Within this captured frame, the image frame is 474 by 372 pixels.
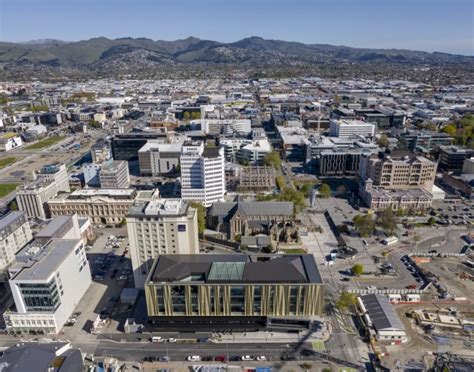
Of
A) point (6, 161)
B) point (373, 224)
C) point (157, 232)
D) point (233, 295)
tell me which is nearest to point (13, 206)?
point (157, 232)

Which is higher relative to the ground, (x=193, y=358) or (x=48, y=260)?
(x=48, y=260)

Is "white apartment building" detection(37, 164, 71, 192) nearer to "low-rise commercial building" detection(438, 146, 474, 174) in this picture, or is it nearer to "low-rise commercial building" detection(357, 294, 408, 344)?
"low-rise commercial building" detection(357, 294, 408, 344)

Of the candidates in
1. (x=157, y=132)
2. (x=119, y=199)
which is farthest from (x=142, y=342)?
Result: (x=157, y=132)

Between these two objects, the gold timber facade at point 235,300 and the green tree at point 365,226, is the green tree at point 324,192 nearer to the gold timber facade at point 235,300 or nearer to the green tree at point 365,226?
the green tree at point 365,226

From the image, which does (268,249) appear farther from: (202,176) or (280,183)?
(280,183)

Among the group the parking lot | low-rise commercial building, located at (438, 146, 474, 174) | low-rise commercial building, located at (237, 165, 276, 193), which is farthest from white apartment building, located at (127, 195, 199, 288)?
low-rise commercial building, located at (438, 146, 474, 174)
